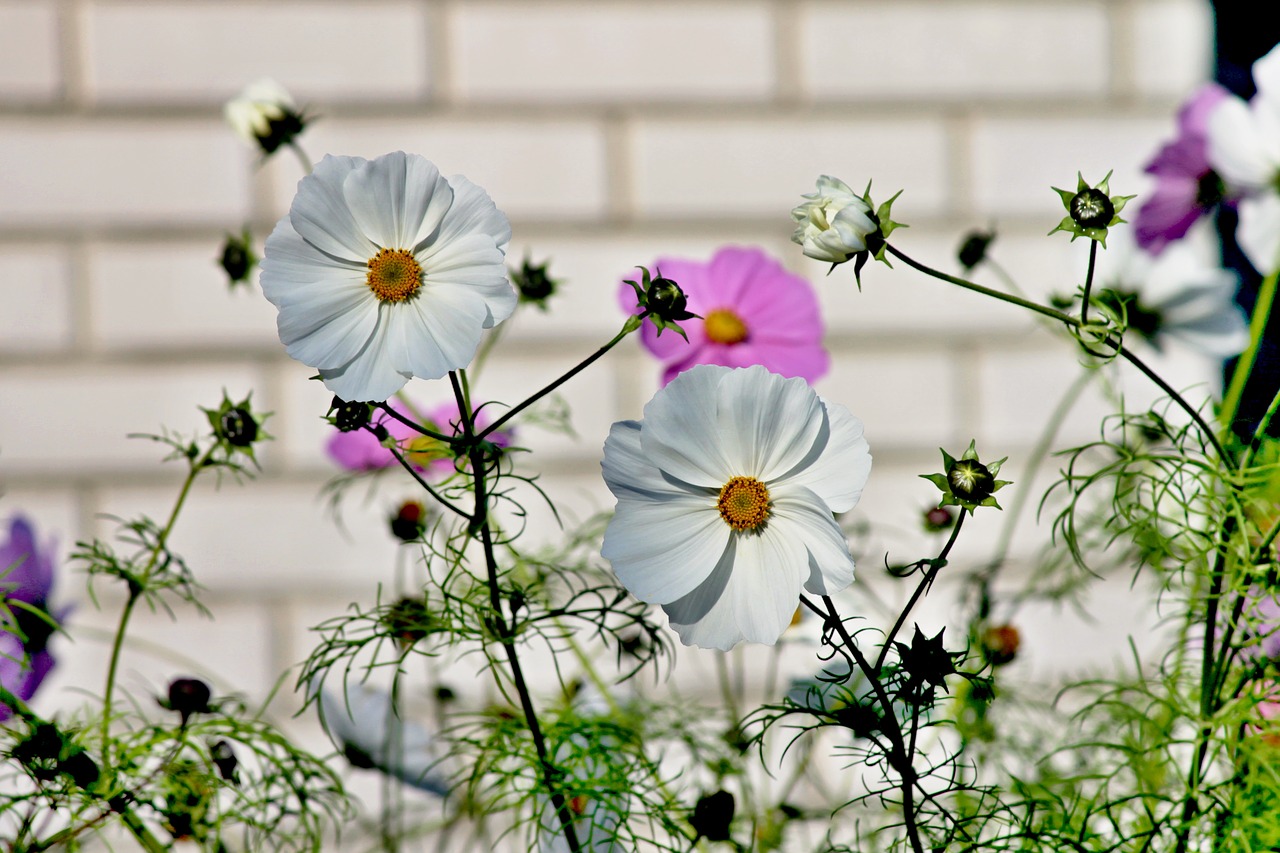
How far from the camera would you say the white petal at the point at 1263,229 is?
0.35 meters

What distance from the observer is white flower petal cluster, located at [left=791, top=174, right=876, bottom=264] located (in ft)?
0.79

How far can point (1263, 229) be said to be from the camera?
35 centimetres

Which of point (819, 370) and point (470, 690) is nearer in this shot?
point (819, 370)

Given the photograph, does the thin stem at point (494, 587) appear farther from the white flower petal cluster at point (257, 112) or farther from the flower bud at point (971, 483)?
the white flower petal cluster at point (257, 112)

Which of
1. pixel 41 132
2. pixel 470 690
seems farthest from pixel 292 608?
pixel 41 132

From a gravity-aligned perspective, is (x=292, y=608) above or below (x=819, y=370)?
above

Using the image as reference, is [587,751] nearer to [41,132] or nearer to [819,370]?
[819,370]

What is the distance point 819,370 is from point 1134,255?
14 centimetres

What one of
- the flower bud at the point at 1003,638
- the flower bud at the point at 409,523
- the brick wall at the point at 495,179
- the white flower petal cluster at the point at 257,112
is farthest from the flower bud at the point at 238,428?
the brick wall at the point at 495,179

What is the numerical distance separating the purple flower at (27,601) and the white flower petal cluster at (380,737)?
92 millimetres

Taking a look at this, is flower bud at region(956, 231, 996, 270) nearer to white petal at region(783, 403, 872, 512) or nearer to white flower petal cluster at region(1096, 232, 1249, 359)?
white flower petal cluster at region(1096, 232, 1249, 359)

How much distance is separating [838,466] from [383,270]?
0.11 meters

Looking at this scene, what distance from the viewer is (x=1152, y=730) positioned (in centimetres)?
35

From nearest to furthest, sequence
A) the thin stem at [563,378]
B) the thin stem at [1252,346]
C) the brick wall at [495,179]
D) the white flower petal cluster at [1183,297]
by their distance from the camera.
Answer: the thin stem at [563,378], the thin stem at [1252,346], the white flower petal cluster at [1183,297], the brick wall at [495,179]
